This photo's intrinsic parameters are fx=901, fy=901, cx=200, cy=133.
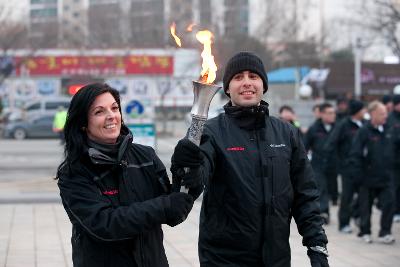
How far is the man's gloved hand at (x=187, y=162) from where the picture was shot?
157 inches

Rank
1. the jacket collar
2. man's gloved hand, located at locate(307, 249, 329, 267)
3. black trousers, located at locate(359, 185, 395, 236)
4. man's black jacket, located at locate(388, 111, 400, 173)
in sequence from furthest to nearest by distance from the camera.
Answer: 1. man's black jacket, located at locate(388, 111, 400, 173)
2. black trousers, located at locate(359, 185, 395, 236)
3. the jacket collar
4. man's gloved hand, located at locate(307, 249, 329, 267)

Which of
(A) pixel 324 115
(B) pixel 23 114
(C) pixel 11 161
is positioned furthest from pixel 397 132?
(B) pixel 23 114

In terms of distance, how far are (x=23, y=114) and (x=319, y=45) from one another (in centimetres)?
2082

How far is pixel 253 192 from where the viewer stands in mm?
4836

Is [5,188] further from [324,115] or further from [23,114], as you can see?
[23,114]

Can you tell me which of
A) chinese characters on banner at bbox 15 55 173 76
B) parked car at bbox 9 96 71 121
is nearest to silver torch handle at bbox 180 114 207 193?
parked car at bbox 9 96 71 121

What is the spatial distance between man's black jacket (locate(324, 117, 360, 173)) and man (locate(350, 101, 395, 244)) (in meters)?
1.65

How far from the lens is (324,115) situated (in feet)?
45.6

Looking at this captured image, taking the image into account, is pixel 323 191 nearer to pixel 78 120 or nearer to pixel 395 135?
pixel 395 135

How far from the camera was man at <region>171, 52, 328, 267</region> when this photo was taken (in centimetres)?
483

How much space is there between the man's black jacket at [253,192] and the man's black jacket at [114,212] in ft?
2.26

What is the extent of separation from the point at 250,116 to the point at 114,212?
124 centimetres

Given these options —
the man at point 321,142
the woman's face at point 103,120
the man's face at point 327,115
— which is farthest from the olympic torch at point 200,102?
the man's face at point 327,115

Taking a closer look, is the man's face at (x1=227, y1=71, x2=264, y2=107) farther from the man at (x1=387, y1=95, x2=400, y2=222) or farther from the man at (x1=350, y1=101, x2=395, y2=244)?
the man at (x1=387, y1=95, x2=400, y2=222)
